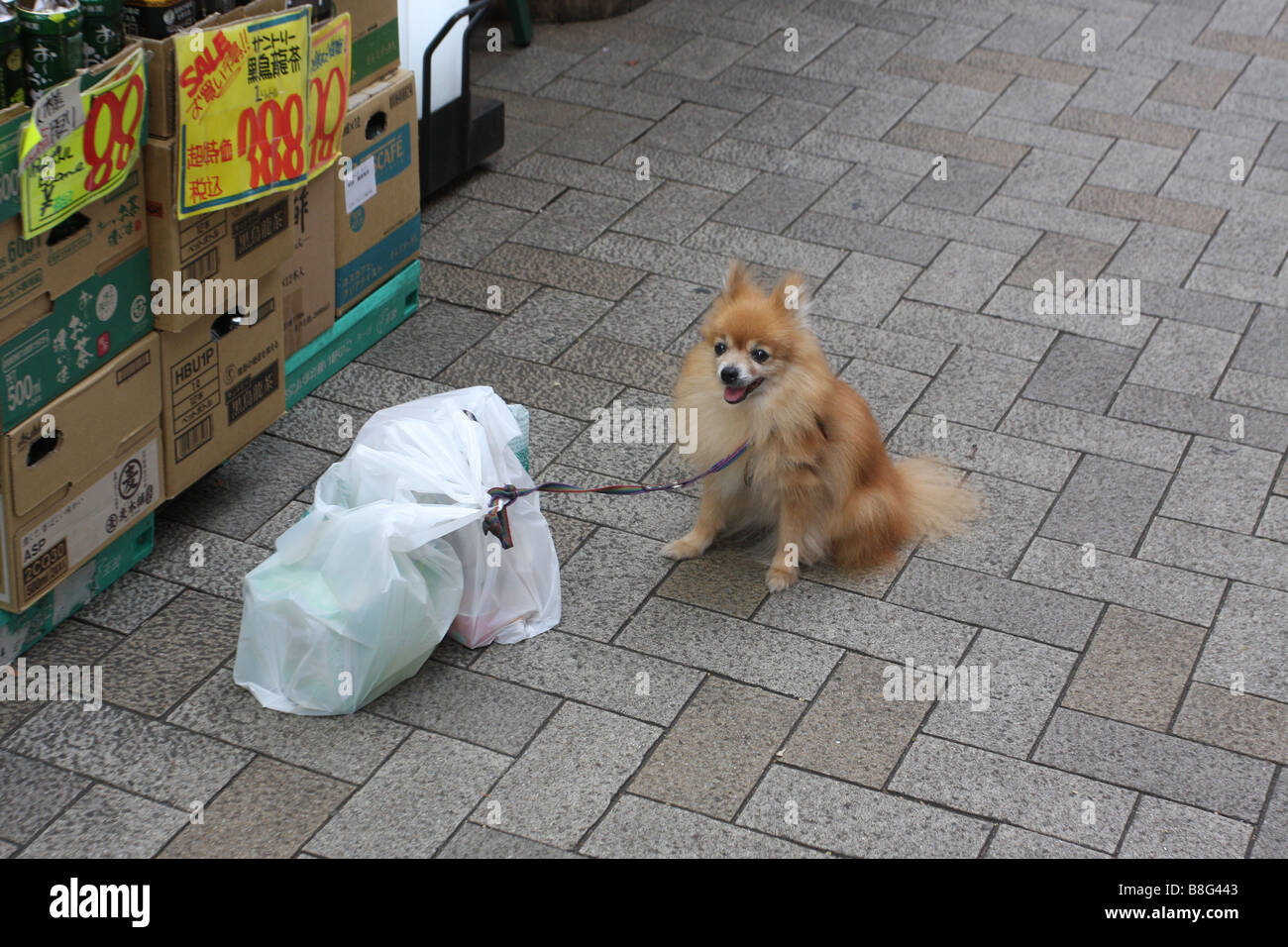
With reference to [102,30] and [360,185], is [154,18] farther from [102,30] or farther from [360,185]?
[360,185]

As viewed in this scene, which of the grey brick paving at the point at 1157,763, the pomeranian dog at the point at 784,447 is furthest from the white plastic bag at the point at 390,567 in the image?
the grey brick paving at the point at 1157,763

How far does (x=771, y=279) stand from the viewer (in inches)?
220

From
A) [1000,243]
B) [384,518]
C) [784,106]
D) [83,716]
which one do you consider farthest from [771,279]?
[83,716]

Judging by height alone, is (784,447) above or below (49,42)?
below

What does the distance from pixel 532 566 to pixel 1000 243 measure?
10.0 feet

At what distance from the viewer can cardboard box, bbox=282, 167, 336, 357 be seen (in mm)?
4535

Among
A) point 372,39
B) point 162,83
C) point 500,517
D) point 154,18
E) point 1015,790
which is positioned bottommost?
point 1015,790

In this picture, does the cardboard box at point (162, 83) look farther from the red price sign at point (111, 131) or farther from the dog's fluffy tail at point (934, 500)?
the dog's fluffy tail at point (934, 500)

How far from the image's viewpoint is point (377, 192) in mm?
4980

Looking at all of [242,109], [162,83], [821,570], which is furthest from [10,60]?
[821,570]

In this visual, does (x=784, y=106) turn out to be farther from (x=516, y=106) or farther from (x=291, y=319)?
(x=291, y=319)

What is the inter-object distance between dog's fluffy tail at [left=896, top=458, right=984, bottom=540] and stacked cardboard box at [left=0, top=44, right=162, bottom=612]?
217 cm

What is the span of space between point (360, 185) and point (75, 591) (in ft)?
5.74

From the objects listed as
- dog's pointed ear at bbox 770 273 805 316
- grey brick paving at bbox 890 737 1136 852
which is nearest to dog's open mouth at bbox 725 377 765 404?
dog's pointed ear at bbox 770 273 805 316
